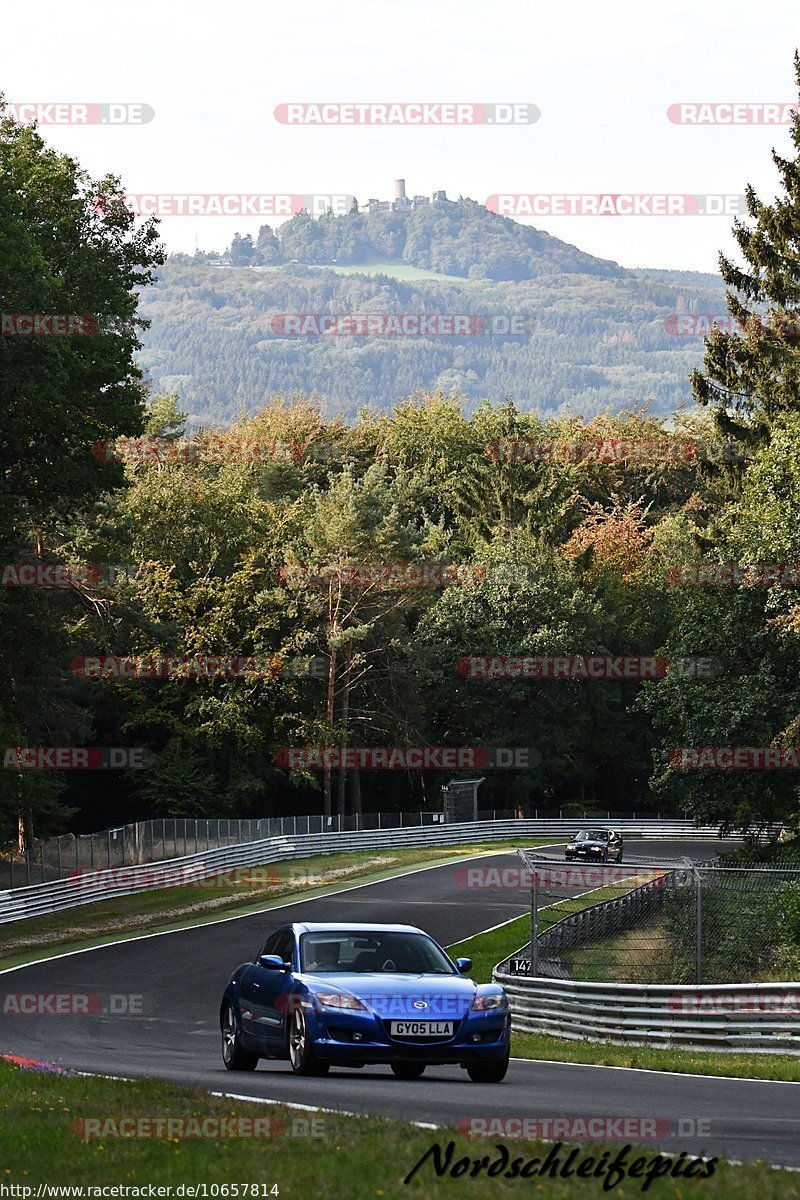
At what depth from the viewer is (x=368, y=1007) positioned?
14.3 meters

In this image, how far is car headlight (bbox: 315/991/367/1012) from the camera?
1438 centimetres

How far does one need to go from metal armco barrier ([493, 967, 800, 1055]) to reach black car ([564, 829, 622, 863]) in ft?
118

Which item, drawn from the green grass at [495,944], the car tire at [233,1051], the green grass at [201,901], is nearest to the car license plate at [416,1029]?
the car tire at [233,1051]

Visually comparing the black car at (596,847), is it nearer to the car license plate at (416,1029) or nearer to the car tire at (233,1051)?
the car tire at (233,1051)

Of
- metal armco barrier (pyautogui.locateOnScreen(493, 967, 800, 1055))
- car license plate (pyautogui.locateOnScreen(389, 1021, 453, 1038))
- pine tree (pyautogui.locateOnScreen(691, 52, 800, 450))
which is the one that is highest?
pine tree (pyautogui.locateOnScreen(691, 52, 800, 450))

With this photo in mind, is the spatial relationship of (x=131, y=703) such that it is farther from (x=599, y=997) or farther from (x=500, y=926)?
(x=599, y=997)

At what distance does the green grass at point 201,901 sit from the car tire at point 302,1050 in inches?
855

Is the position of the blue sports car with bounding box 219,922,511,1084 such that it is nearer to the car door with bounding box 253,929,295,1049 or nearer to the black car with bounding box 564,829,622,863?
the car door with bounding box 253,929,295,1049

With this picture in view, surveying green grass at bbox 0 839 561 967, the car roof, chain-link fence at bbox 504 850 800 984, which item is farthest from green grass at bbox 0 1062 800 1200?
green grass at bbox 0 839 561 967

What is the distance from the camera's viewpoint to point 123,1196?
8.02 metres

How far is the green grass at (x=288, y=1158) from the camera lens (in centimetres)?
794

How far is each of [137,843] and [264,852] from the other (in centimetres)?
837

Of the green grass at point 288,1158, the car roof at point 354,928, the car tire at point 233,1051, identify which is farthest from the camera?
the car tire at point 233,1051

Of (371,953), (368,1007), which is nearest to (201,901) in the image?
(371,953)
